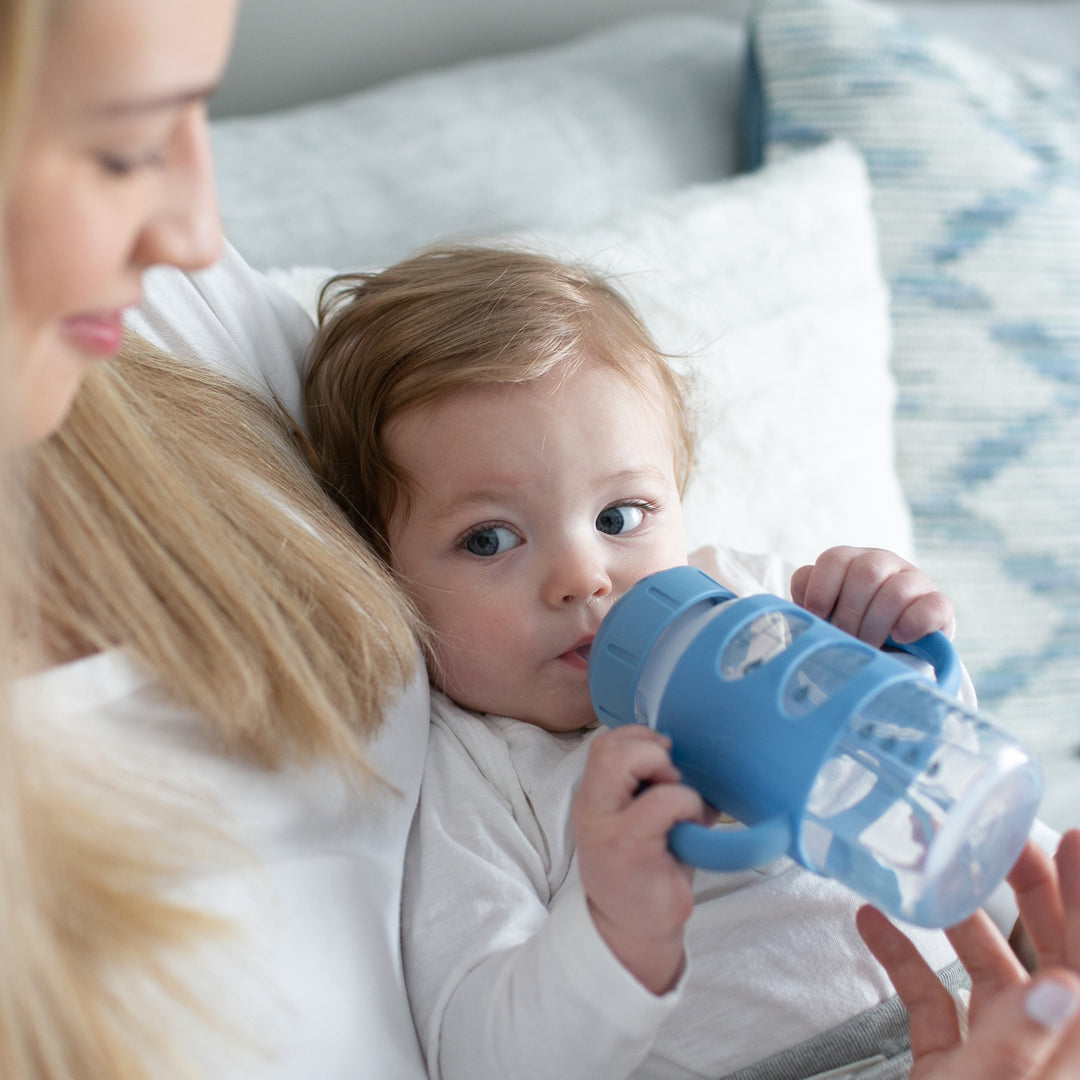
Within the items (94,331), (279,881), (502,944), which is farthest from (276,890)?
(94,331)

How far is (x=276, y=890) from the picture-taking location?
0.70m

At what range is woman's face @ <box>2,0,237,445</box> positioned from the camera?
1.53 feet

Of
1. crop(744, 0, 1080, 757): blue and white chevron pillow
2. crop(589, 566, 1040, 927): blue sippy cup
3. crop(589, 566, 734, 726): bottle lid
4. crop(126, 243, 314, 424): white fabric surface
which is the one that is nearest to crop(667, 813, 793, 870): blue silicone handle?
crop(589, 566, 1040, 927): blue sippy cup

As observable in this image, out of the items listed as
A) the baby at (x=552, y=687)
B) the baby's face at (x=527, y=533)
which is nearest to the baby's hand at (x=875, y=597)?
the baby at (x=552, y=687)

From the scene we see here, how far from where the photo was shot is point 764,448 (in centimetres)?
120

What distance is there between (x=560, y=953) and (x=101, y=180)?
48 centimetres

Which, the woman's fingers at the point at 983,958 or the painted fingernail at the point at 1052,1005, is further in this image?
the woman's fingers at the point at 983,958

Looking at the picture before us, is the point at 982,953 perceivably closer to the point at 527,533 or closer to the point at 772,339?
the point at 527,533

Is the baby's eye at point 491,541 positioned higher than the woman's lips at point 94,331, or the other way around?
the woman's lips at point 94,331

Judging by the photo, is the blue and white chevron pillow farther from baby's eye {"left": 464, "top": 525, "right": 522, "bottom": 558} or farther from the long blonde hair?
the long blonde hair

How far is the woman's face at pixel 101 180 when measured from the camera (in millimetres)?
468

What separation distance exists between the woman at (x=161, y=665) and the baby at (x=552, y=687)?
0.20 ft

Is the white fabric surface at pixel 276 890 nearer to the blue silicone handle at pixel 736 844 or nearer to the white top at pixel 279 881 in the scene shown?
Result: the white top at pixel 279 881

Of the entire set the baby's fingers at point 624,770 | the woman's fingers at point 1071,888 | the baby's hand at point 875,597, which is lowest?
the woman's fingers at point 1071,888
